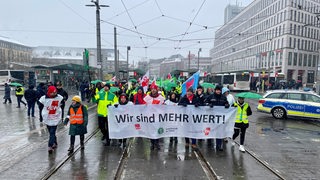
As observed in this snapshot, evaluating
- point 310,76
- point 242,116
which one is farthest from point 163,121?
point 310,76

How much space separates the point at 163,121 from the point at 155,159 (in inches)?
51.7

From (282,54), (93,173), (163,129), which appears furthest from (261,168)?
(282,54)

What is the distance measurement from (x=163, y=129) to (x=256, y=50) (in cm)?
7646

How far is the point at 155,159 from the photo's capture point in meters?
6.84

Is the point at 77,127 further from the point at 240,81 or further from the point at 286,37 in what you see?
the point at 286,37

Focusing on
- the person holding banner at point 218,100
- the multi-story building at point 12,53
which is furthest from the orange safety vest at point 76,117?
the multi-story building at point 12,53

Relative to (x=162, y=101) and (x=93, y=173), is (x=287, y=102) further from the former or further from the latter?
(x=93, y=173)

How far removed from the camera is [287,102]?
547 inches

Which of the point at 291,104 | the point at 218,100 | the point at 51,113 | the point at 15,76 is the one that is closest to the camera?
the point at 51,113

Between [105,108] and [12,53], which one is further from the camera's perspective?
[12,53]

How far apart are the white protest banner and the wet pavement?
464 millimetres

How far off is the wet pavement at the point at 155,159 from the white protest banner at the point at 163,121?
1.52 feet

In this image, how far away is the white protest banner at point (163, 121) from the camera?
25.5ft

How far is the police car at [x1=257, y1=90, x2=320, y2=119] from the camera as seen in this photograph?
43.4 feet
